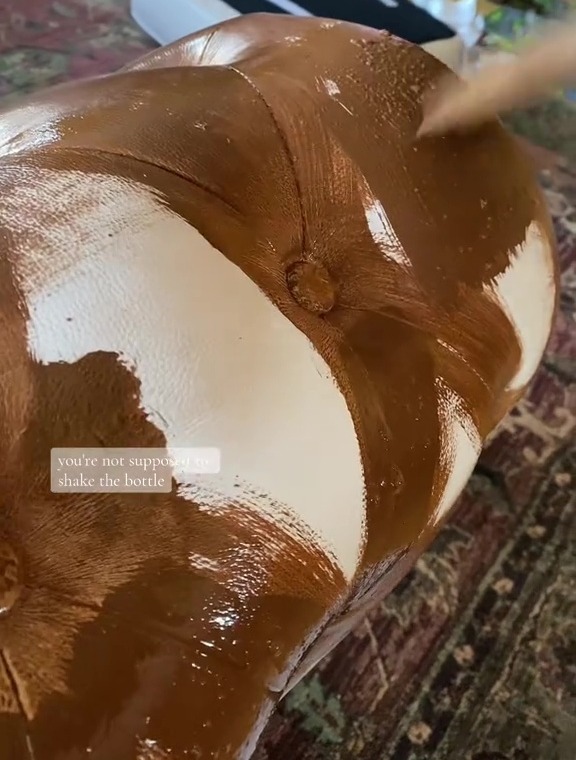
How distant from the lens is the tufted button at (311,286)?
1.64 ft

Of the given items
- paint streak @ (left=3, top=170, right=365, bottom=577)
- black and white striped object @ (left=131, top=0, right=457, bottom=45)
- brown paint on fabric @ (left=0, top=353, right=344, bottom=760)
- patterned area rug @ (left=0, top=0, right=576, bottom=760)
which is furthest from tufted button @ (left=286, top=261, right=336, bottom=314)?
black and white striped object @ (left=131, top=0, right=457, bottom=45)

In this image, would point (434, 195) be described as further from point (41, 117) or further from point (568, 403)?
point (568, 403)

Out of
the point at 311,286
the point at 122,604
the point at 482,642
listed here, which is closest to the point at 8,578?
the point at 122,604

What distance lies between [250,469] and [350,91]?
284mm

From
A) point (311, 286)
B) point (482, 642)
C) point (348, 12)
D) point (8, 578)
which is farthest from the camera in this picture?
point (348, 12)

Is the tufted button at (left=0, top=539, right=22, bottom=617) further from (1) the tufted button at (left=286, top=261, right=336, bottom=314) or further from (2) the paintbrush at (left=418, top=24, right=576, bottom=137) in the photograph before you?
(2) the paintbrush at (left=418, top=24, right=576, bottom=137)

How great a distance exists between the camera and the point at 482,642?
3.22 feet

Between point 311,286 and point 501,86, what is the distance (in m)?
0.20

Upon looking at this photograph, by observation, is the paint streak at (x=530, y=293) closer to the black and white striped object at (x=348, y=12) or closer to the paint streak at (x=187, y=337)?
the paint streak at (x=187, y=337)

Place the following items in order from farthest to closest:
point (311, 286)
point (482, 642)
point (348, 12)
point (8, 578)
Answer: point (348, 12), point (482, 642), point (311, 286), point (8, 578)

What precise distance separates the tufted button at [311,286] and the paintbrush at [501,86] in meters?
0.13

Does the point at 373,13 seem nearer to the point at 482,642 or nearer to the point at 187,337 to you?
the point at 482,642

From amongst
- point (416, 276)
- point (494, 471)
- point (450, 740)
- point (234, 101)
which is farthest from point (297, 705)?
point (234, 101)

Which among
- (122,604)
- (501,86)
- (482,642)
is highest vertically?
(501,86)
